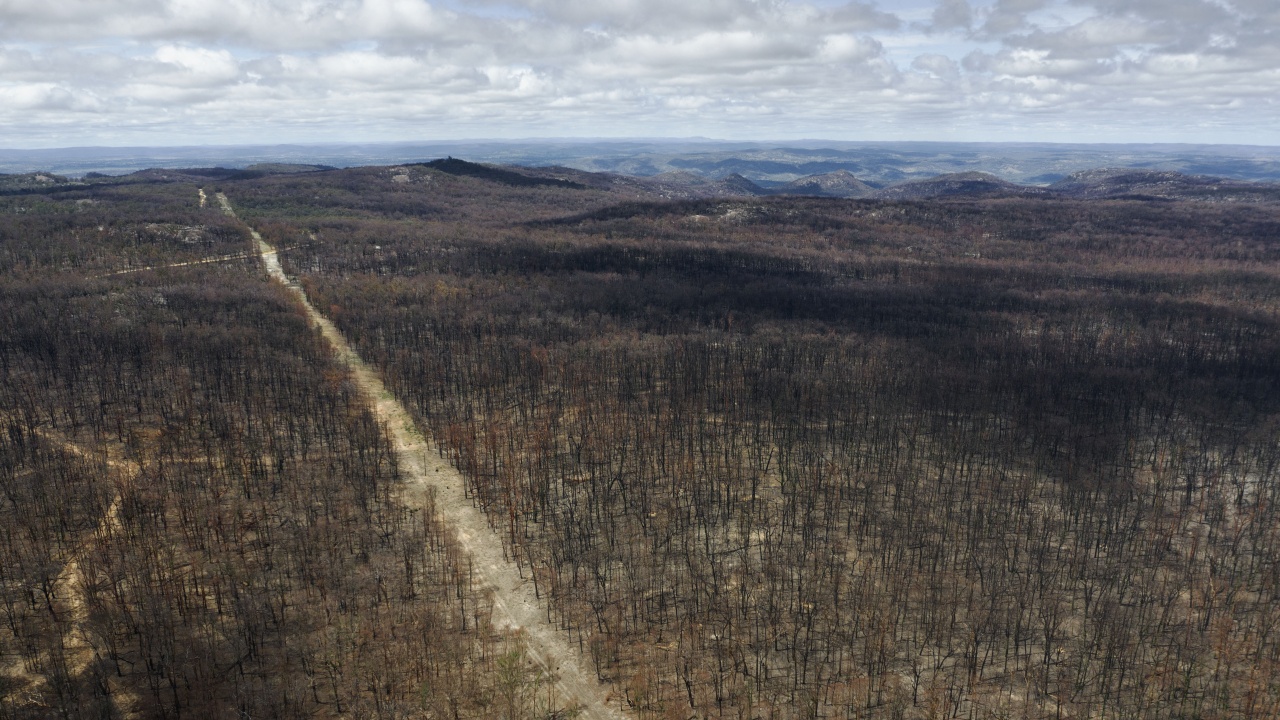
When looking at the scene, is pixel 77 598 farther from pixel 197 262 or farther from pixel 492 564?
pixel 197 262

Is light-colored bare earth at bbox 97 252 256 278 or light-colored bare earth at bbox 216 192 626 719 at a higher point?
light-colored bare earth at bbox 97 252 256 278

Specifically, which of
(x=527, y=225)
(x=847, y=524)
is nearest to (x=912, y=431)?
(x=847, y=524)

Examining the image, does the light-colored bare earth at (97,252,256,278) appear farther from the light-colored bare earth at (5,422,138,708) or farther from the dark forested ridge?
the light-colored bare earth at (5,422,138,708)

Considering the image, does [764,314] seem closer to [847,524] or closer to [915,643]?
[847,524]

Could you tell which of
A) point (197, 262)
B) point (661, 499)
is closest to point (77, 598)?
point (661, 499)

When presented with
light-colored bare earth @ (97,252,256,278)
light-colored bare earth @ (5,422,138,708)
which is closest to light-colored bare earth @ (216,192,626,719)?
light-colored bare earth @ (5,422,138,708)
